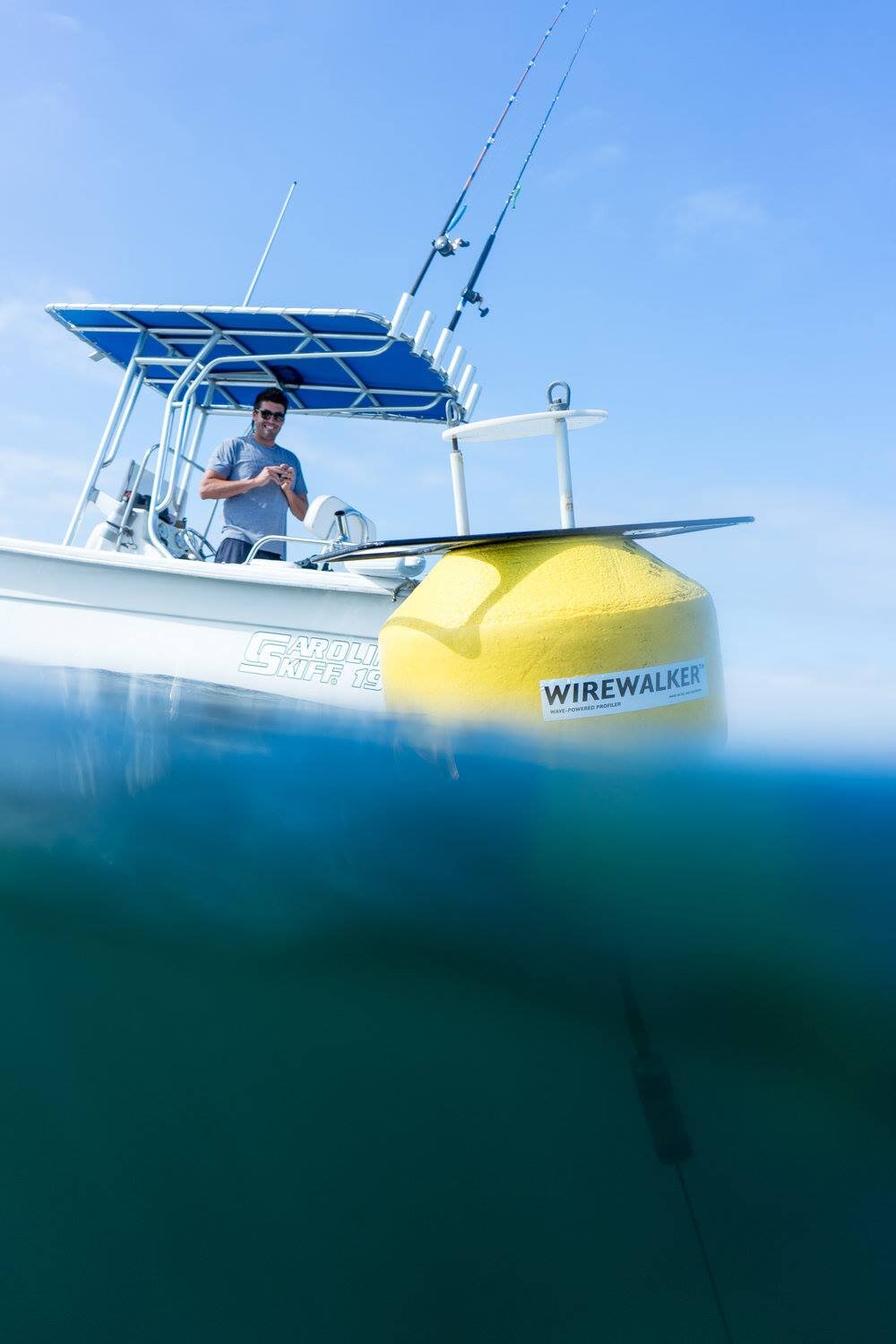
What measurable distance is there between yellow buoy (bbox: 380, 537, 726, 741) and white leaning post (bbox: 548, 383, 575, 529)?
0.28 meters

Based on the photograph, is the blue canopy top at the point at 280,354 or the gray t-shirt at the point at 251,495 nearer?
the gray t-shirt at the point at 251,495

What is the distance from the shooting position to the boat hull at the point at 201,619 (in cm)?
637

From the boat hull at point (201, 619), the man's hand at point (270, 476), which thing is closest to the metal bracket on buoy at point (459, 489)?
the boat hull at point (201, 619)

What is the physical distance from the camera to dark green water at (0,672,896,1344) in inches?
55.0

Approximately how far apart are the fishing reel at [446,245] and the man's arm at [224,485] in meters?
1.98

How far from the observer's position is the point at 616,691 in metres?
3.30

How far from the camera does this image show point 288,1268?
4.55 ft

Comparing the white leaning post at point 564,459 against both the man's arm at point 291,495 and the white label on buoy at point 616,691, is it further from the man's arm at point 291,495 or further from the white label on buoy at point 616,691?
the man's arm at point 291,495

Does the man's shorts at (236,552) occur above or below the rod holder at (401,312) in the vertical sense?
below

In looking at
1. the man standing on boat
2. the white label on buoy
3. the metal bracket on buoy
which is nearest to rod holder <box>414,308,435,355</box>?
the man standing on boat

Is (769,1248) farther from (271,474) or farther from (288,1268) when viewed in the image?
(271,474)

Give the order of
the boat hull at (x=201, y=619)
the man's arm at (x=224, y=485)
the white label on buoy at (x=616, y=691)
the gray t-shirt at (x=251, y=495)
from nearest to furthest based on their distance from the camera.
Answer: the white label on buoy at (x=616, y=691) → the boat hull at (x=201, y=619) → the man's arm at (x=224, y=485) → the gray t-shirt at (x=251, y=495)

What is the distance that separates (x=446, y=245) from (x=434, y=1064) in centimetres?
643

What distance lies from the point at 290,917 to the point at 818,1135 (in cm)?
102
